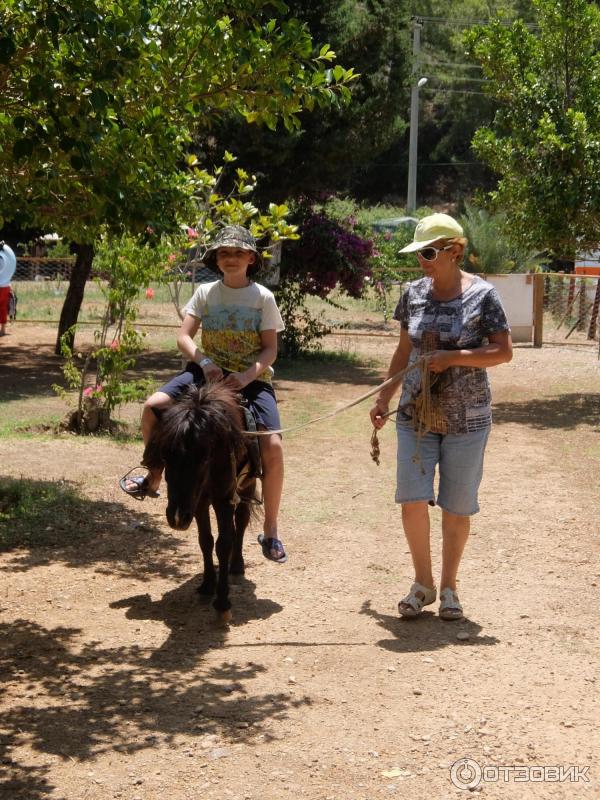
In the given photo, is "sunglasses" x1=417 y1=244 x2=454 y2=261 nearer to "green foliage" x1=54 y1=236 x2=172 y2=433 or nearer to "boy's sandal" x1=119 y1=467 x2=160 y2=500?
"boy's sandal" x1=119 y1=467 x2=160 y2=500

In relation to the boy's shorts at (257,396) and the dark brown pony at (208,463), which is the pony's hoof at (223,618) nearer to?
the dark brown pony at (208,463)

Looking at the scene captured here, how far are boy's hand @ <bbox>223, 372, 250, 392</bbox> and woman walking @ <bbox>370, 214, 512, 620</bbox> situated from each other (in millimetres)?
873

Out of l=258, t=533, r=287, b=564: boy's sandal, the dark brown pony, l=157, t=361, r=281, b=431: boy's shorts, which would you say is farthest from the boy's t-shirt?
l=258, t=533, r=287, b=564: boy's sandal

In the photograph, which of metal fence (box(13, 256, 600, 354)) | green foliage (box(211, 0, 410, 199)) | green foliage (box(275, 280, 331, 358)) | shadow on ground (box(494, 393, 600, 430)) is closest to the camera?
shadow on ground (box(494, 393, 600, 430))

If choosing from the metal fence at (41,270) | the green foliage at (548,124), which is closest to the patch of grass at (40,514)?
the green foliage at (548,124)

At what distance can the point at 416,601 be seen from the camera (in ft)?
18.8

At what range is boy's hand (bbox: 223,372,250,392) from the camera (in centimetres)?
591

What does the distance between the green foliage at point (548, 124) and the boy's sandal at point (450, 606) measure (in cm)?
824

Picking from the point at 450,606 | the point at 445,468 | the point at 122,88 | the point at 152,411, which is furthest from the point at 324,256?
the point at 450,606

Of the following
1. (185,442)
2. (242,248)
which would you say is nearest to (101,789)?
(185,442)

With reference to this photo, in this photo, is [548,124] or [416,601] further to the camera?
[548,124]

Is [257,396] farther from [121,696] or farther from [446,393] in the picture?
[121,696]

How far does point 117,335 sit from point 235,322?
5124 millimetres

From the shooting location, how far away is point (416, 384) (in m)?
5.61
